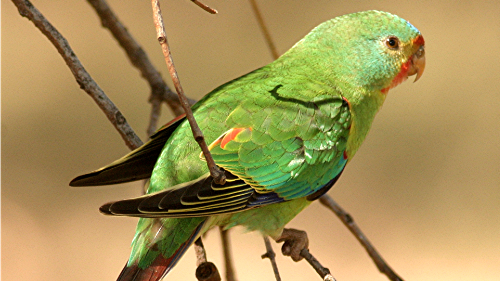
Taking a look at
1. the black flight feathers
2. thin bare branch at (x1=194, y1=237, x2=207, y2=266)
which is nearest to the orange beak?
the black flight feathers

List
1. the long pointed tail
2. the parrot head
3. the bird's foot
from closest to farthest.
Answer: the long pointed tail, the bird's foot, the parrot head

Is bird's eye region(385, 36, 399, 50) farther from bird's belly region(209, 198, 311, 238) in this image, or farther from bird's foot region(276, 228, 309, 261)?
bird's foot region(276, 228, 309, 261)

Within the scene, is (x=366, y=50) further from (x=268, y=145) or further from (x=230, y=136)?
(x=230, y=136)

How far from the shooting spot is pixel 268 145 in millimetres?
2766

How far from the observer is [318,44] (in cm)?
340

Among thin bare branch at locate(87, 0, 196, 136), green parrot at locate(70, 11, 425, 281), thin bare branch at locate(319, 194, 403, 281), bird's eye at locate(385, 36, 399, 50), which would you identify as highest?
thin bare branch at locate(87, 0, 196, 136)

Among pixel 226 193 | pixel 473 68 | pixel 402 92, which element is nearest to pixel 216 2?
pixel 402 92

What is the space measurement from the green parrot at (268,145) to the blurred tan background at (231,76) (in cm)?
291

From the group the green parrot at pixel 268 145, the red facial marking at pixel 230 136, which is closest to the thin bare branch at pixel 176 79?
the green parrot at pixel 268 145

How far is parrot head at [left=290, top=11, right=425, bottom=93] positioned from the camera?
3.25m

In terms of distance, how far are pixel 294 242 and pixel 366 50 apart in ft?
4.26

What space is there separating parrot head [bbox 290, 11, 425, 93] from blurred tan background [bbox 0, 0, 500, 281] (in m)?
2.96

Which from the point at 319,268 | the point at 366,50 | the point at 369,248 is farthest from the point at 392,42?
the point at 319,268

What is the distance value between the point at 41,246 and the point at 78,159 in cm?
118
